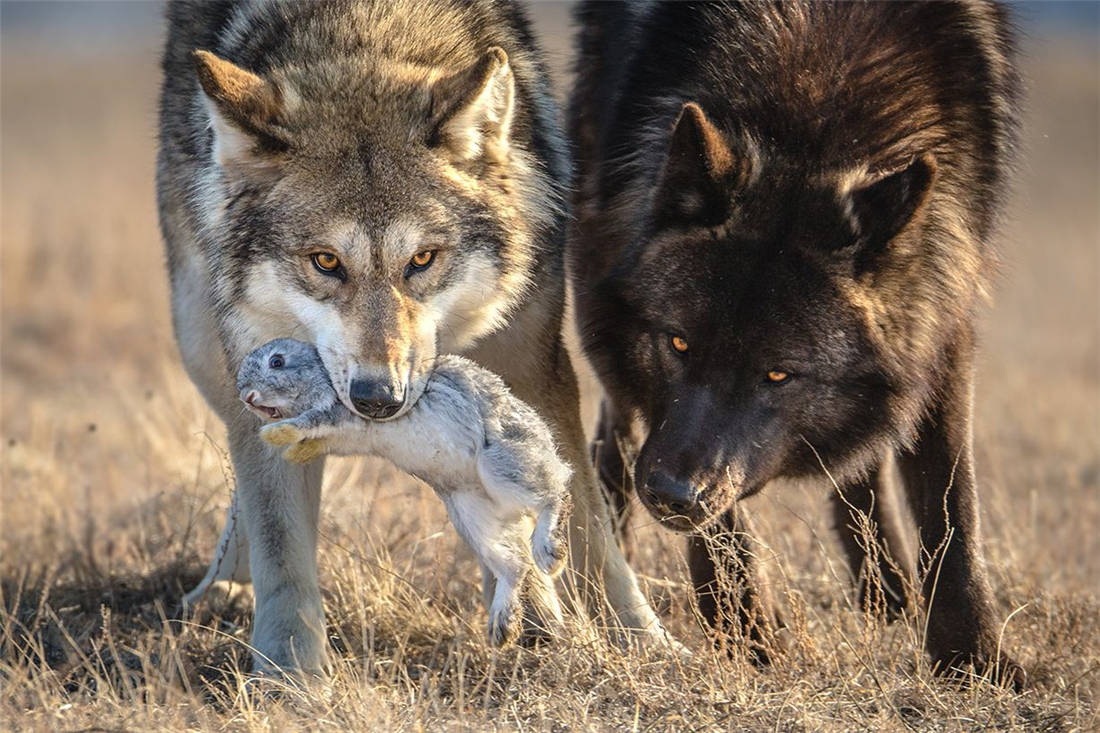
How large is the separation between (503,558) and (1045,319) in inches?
479

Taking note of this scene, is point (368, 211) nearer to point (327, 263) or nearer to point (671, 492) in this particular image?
point (327, 263)

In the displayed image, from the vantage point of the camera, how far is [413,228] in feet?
12.5

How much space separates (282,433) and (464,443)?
0.51 m

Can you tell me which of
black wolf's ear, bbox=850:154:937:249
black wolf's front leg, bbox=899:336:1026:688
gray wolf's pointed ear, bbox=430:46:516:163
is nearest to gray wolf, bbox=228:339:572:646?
gray wolf's pointed ear, bbox=430:46:516:163

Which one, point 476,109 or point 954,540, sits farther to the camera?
point 954,540

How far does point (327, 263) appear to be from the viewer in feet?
12.4

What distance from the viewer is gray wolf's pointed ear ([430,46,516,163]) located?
386 cm

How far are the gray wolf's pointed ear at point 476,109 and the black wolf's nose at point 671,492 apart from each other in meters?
1.15

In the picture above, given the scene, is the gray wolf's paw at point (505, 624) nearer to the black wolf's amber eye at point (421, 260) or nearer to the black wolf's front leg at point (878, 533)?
the black wolf's amber eye at point (421, 260)

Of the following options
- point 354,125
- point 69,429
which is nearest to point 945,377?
point 354,125

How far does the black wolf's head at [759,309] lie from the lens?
383 centimetres

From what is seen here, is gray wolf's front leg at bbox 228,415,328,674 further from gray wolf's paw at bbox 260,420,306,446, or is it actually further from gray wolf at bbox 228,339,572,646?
gray wolf's paw at bbox 260,420,306,446

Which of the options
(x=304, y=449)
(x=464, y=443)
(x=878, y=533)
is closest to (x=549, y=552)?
(x=464, y=443)

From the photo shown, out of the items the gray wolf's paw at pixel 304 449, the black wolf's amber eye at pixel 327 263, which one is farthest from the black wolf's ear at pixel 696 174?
the gray wolf's paw at pixel 304 449
